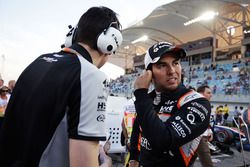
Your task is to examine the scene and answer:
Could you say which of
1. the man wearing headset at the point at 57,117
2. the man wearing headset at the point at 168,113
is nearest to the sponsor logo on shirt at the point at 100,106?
the man wearing headset at the point at 57,117

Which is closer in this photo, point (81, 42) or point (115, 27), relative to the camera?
point (81, 42)

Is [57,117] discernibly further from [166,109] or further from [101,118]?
[166,109]

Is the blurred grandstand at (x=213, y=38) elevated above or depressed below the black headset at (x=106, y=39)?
above

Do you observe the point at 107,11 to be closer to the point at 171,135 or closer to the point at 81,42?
the point at 81,42

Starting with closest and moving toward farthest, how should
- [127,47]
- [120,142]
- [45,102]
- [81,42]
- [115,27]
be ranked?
[45,102] → [81,42] → [115,27] → [120,142] → [127,47]

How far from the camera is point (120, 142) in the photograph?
15.5 ft

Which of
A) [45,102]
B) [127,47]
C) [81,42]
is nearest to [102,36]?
[81,42]

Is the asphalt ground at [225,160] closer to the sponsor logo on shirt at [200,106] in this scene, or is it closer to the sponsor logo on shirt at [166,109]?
the sponsor logo on shirt at [166,109]

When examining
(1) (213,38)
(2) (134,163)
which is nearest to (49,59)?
(2) (134,163)

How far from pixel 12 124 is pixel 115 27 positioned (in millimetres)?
693

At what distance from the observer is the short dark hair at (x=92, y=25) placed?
3.53ft

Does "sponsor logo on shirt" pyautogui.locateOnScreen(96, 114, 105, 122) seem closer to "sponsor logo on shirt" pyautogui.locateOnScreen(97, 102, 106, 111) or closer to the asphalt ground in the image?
"sponsor logo on shirt" pyautogui.locateOnScreen(97, 102, 106, 111)

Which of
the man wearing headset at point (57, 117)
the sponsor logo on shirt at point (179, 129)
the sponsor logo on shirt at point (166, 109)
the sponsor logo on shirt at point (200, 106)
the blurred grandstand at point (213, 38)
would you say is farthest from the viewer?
the blurred grandstand at point (213, 38)

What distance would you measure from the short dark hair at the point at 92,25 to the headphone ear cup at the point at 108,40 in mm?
19
